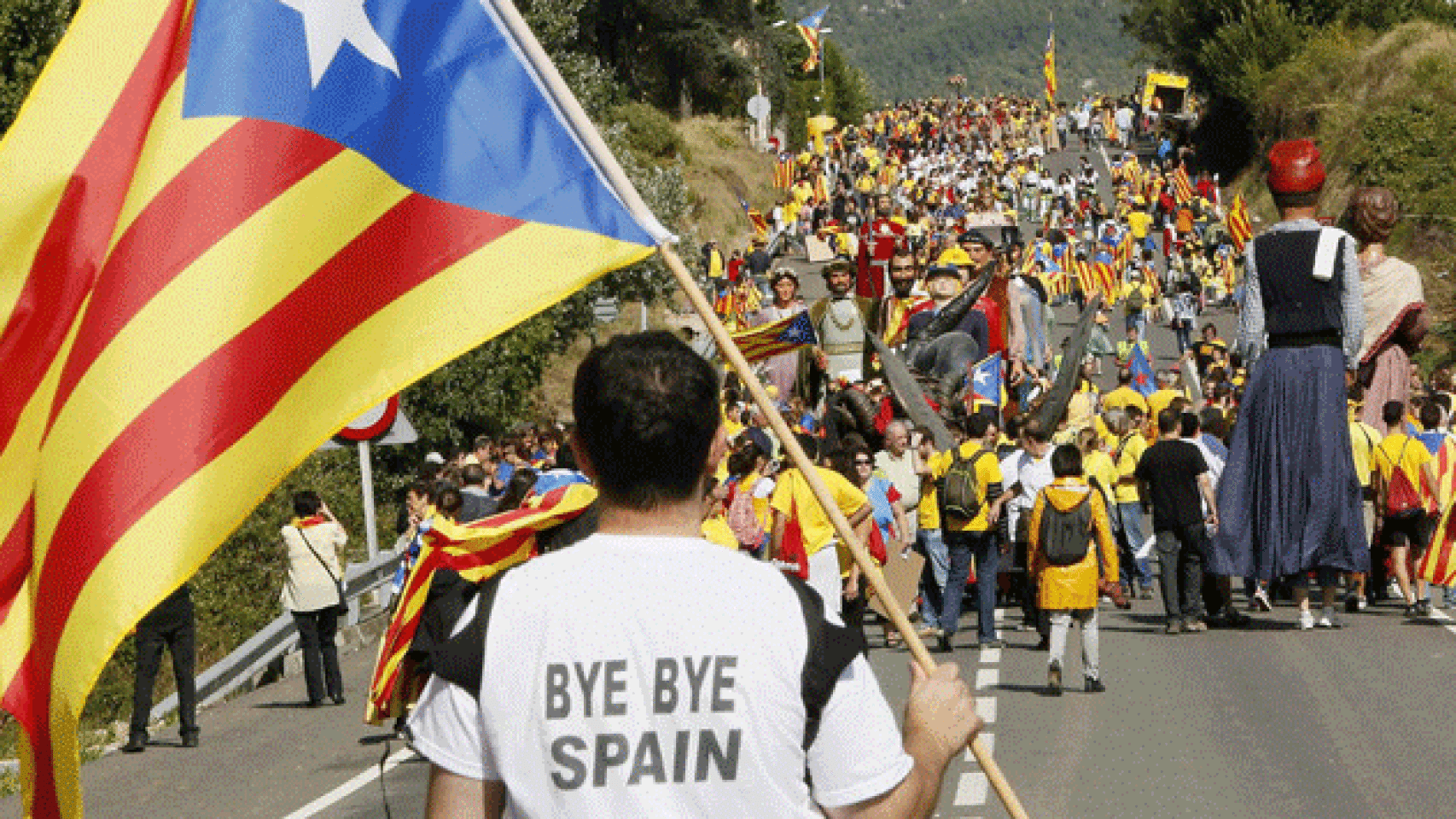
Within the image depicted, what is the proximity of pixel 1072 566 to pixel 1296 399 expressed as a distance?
150 inches

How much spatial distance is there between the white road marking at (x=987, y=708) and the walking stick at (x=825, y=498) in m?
10.8

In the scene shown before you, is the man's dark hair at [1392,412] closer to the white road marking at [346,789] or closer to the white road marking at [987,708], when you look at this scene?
the white road marking at [987,708]

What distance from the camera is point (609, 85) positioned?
55.0m

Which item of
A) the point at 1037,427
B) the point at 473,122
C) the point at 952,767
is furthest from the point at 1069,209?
the point at 473,122

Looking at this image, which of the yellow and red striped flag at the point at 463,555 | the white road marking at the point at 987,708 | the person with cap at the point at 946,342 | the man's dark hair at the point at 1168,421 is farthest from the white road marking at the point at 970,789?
the person with cap at the point at 946,342

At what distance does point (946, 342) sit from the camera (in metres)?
24.4

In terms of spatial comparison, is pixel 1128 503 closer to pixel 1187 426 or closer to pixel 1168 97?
pixel 1187 426

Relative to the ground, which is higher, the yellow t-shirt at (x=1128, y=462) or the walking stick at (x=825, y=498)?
the walking stick at (x=825, y=498)

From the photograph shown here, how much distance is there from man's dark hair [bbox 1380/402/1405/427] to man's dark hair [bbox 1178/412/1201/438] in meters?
1.33

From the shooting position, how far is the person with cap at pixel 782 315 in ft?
79.2

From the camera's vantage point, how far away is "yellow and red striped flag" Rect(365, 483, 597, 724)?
11.5 metres

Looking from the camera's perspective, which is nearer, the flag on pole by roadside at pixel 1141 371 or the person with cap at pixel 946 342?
the person with cap at pixel 946 342

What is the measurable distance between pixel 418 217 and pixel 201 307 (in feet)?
2.21

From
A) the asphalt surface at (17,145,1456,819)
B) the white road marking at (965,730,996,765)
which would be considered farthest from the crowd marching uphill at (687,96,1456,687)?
the white road marking at (965,730,996,765)
